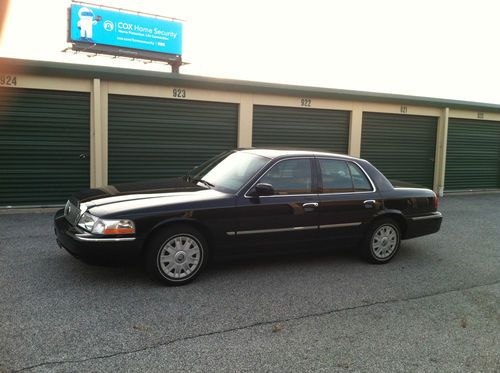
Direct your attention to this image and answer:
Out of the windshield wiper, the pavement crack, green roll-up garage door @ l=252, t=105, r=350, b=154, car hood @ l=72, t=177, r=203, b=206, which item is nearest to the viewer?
the pavement crack

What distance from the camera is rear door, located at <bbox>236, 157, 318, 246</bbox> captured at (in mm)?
5156

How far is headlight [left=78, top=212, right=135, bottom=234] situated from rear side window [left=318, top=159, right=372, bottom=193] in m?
2.48

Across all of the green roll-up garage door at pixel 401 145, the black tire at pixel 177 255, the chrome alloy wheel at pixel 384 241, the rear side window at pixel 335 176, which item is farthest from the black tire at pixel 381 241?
the green roll-up garage door at pixel 401 145

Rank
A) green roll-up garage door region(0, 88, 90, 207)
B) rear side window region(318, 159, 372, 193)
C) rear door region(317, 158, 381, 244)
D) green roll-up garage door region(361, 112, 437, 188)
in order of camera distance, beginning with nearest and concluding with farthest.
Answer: rear door region(317, 158, 381, 244) < rear side window region(318, 159, 372, 193) < green roll-up garage door region(0, 88, 90, 207) < green roll-up garage door region(361, 112, 437, 188)

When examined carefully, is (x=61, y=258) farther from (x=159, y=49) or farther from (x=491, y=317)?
(x=159, y=49)

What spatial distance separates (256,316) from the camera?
413cm

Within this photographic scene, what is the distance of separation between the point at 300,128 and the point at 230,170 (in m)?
6.23

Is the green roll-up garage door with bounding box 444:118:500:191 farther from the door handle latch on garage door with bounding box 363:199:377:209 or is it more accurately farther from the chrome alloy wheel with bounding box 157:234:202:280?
the chrome alloy wheel with bounding box 157:234:202:280

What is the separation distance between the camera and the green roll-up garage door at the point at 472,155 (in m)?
14.1

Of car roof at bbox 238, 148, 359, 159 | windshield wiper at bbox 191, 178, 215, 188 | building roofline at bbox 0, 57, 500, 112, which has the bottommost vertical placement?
windshield wiper at bbox 191, 178, 215, 188

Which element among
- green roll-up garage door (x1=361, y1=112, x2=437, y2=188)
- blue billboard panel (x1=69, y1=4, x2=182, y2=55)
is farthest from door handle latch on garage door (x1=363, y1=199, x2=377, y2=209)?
blue billboard panel (x1=69, y1=4, x2=182, y2=55)

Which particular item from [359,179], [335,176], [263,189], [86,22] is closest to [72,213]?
[263,189]

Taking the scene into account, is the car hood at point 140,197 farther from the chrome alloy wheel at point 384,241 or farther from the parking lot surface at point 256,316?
the chrome alloy wheel at point 384,241

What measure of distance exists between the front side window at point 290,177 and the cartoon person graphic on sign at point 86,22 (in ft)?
46.0
